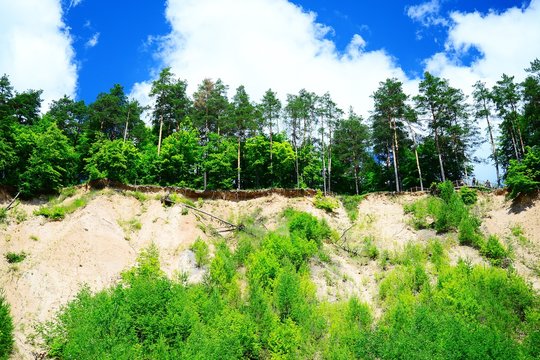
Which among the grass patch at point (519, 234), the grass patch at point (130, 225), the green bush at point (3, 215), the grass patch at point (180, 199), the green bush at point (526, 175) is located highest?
the green bush at point (526, 175)

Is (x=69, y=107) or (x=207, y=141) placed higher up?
(x=69, y=107)

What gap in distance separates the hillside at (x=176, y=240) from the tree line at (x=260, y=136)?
14.9ft

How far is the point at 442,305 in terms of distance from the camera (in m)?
28.7

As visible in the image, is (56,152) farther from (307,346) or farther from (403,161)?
(403,161)

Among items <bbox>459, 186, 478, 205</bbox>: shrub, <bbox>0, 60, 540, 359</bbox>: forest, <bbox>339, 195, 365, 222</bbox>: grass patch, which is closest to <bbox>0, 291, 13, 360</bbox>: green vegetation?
<bbox>0, 60, 540, 359</bbox>: forest

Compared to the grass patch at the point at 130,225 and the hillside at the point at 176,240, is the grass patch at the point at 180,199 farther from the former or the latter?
the grass patch at the point at 130,225

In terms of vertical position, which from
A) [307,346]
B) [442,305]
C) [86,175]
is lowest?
[307,346]

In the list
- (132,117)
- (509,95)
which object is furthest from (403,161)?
(132,117)

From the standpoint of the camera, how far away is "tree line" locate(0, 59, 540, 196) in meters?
45.4

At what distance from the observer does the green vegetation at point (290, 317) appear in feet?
80.3

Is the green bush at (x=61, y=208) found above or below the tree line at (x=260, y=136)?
below

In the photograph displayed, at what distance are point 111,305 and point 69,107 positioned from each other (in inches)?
1420

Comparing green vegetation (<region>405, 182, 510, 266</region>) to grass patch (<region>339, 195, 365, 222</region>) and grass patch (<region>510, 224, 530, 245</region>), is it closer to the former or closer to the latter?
grass patch (<region>510, 224, 530, 245</region>)

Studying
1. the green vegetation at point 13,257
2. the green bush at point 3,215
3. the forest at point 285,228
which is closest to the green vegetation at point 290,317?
the forest at point 285,228
